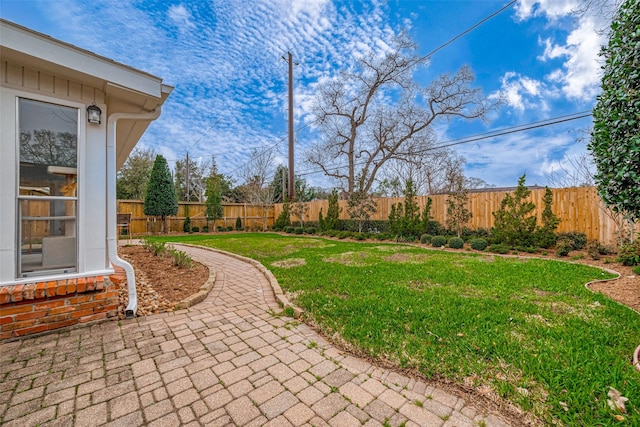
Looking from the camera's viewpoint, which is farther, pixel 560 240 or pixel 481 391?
pixel 560 240

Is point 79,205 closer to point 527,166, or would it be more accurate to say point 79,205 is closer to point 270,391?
point 270,391

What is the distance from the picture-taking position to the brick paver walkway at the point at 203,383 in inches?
61.9

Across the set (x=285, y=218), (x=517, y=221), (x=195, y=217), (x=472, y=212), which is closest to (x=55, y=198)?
(x=517, y=221)

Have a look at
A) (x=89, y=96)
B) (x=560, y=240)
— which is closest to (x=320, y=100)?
(x=560, y=240)

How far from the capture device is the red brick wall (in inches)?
94.6

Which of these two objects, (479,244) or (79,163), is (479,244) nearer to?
(479,244)

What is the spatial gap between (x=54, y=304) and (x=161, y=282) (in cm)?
168

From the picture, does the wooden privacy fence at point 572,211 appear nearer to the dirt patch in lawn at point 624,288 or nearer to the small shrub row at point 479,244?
the small shrub row at point 479,244

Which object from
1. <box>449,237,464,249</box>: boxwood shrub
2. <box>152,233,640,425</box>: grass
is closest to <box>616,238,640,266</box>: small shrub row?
<box>152,233,640,425</box>: grass

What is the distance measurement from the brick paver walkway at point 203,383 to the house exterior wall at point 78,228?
0.73 ft

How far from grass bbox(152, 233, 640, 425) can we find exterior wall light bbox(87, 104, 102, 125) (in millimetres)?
3173

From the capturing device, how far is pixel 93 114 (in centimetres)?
285

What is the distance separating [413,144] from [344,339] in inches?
594

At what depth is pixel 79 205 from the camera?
2.81 m
